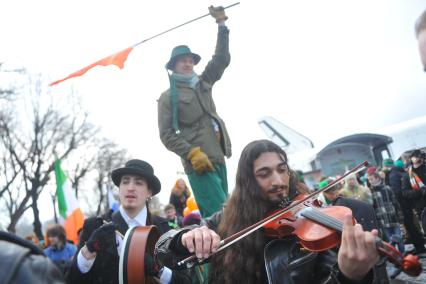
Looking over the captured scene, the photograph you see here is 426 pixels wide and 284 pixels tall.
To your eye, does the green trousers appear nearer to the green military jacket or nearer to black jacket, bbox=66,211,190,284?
the green military jacket

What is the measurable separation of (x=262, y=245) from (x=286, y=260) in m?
0.26

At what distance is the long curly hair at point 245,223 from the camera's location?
1.97 metres

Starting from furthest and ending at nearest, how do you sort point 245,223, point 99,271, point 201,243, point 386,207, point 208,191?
point 386,207, point 208,191, point 99,271, point 245,223, point 201,243

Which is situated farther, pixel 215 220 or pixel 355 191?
pixel 355 191

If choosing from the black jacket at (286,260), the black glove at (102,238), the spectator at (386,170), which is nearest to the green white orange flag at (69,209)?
the black glove at (102,238)

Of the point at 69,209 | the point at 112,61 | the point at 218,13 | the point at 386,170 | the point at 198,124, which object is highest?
the point at 218,13

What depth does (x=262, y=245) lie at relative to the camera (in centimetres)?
201

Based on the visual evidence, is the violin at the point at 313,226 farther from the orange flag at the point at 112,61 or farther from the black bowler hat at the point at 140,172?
the orange flag at the point at 112,61

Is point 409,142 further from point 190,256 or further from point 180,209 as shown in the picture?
point 190,256

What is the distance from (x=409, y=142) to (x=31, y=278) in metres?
17.9

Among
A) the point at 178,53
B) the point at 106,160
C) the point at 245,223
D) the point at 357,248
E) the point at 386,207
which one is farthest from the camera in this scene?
the point at 106,160

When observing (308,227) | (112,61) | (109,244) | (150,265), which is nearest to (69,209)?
(112,61)

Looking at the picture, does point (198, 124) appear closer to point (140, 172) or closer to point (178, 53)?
point (178, 53)

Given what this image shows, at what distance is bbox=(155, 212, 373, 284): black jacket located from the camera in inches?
67.2
